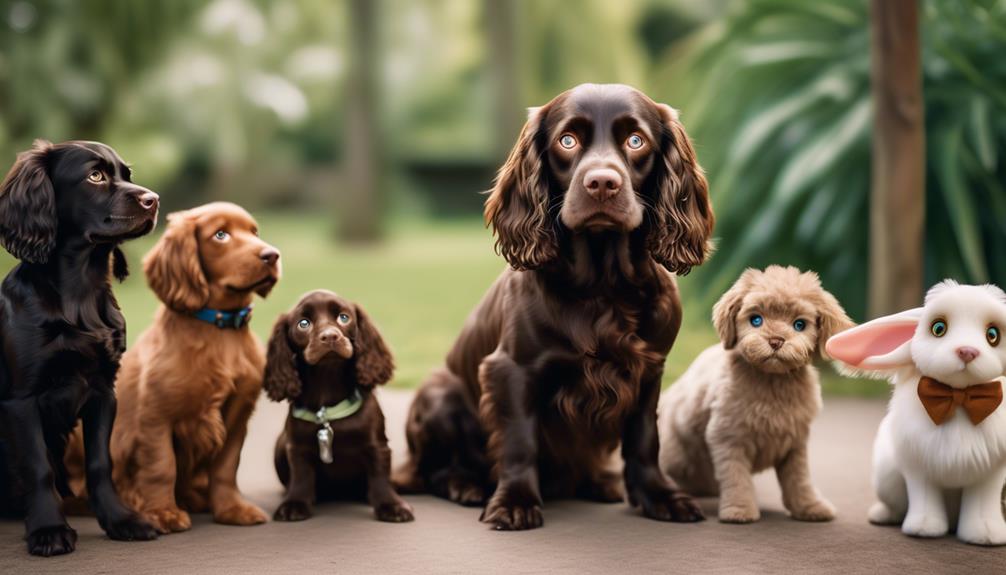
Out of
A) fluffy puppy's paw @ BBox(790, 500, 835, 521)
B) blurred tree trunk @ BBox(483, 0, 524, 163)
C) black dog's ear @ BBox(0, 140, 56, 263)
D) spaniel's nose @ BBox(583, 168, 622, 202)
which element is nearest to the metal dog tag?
black dog's ear @ BBox(0, 140, 56, 263)

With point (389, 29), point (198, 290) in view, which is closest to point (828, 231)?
point (198, 290)

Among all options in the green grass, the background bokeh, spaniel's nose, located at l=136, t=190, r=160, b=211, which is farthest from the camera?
the green grass

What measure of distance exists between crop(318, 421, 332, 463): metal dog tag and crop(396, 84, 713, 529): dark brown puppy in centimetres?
48

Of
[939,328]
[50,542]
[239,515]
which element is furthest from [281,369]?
[939,328]

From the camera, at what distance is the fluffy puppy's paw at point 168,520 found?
128 inches

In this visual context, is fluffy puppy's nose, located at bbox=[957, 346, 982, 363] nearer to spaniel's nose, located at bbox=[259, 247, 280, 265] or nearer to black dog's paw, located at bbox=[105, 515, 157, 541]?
spaniel's nose, located at bbox=[259, 247, 280, 265]

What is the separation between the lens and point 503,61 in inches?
531

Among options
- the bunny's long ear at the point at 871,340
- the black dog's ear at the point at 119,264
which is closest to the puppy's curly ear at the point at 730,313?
the bunny's long ear at the point at 871,340

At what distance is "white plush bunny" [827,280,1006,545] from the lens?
9.81 feet

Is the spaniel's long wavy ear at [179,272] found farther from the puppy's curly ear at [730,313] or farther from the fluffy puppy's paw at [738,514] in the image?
the fluffy puppy's paw at [738,514]

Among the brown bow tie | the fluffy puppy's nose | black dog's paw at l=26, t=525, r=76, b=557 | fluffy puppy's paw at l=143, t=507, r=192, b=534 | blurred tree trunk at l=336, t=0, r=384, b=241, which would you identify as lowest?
black dog's paw at l=26, t=525, r=76, b=557

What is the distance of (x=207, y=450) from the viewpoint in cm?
338

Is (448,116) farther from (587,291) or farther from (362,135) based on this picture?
(587,291)

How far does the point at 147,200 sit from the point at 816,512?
2.18 meters
